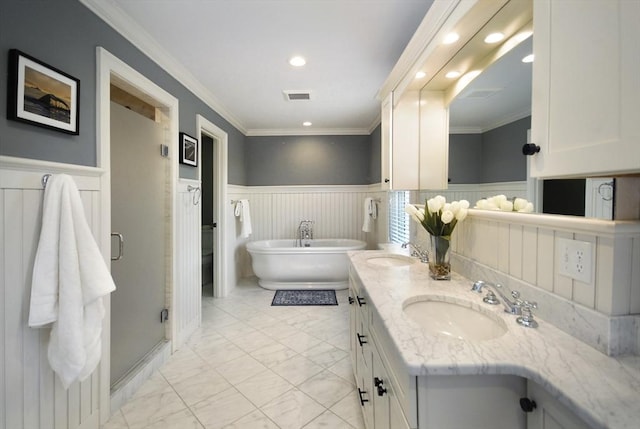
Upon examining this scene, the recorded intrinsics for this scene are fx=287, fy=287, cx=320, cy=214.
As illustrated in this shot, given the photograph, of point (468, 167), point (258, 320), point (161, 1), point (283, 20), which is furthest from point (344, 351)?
point (161, 1)

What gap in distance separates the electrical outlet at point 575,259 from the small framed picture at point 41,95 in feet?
7.03

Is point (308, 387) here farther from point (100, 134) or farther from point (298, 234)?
point (298, 234)

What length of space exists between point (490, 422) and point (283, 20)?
88.6 inches

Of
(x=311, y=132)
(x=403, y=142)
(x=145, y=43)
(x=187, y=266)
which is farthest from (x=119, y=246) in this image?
(x=311, y=132)

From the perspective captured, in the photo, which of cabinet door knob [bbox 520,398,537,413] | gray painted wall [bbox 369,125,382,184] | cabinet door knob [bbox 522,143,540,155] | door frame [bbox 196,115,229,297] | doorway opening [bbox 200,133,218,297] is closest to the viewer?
cabinet door knob [bbox 520,398,537,413]

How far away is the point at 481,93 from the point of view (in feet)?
4.96

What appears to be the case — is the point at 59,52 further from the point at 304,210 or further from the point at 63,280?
the point at 304,210

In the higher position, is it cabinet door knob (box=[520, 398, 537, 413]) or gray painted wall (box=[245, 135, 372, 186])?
gray painted wall (box=[245, 135, 372, 186])

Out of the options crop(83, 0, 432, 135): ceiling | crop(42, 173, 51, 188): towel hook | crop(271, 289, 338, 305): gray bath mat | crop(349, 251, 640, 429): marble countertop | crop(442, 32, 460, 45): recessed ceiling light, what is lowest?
crop(271, 289, 338, 305): gray bath mat

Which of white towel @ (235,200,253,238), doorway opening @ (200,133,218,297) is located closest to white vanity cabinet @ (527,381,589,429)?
white towel @ (235,200,253,238)

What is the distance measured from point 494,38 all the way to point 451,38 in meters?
0.19

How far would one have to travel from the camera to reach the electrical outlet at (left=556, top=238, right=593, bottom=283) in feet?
2.79

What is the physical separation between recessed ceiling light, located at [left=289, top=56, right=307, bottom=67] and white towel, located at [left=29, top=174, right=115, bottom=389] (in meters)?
1.82

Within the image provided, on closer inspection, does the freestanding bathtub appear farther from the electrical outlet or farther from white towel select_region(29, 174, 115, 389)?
the electrical outlet
